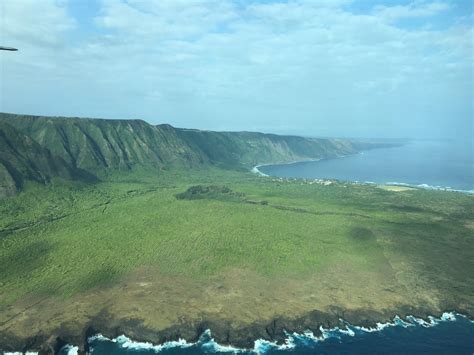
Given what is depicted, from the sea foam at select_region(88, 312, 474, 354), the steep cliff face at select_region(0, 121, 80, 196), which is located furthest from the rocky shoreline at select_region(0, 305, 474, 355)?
the steep cliff face at select_region(0, 121, 80, 196)

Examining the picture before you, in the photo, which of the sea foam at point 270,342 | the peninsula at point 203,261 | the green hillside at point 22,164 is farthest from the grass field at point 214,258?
the green hillside at point 22,164

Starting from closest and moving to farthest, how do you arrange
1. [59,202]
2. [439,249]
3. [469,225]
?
1. [439,249]
2. [469,225]
3. [59,202]

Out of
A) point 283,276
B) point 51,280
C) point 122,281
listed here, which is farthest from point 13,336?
point 283,276

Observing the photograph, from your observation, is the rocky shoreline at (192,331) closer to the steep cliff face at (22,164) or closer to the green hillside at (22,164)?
the green hillside at (22,164)

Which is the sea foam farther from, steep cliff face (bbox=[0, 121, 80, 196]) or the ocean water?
steep cliff face (bbox=[0, 121, 80, 196])

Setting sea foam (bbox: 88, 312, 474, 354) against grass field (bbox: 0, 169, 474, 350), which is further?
grass field (bbox: 0, 169, 474, 350)

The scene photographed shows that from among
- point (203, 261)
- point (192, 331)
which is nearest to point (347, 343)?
point (192, 331)

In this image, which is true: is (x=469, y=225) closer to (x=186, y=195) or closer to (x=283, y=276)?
(x=283, y=276)
